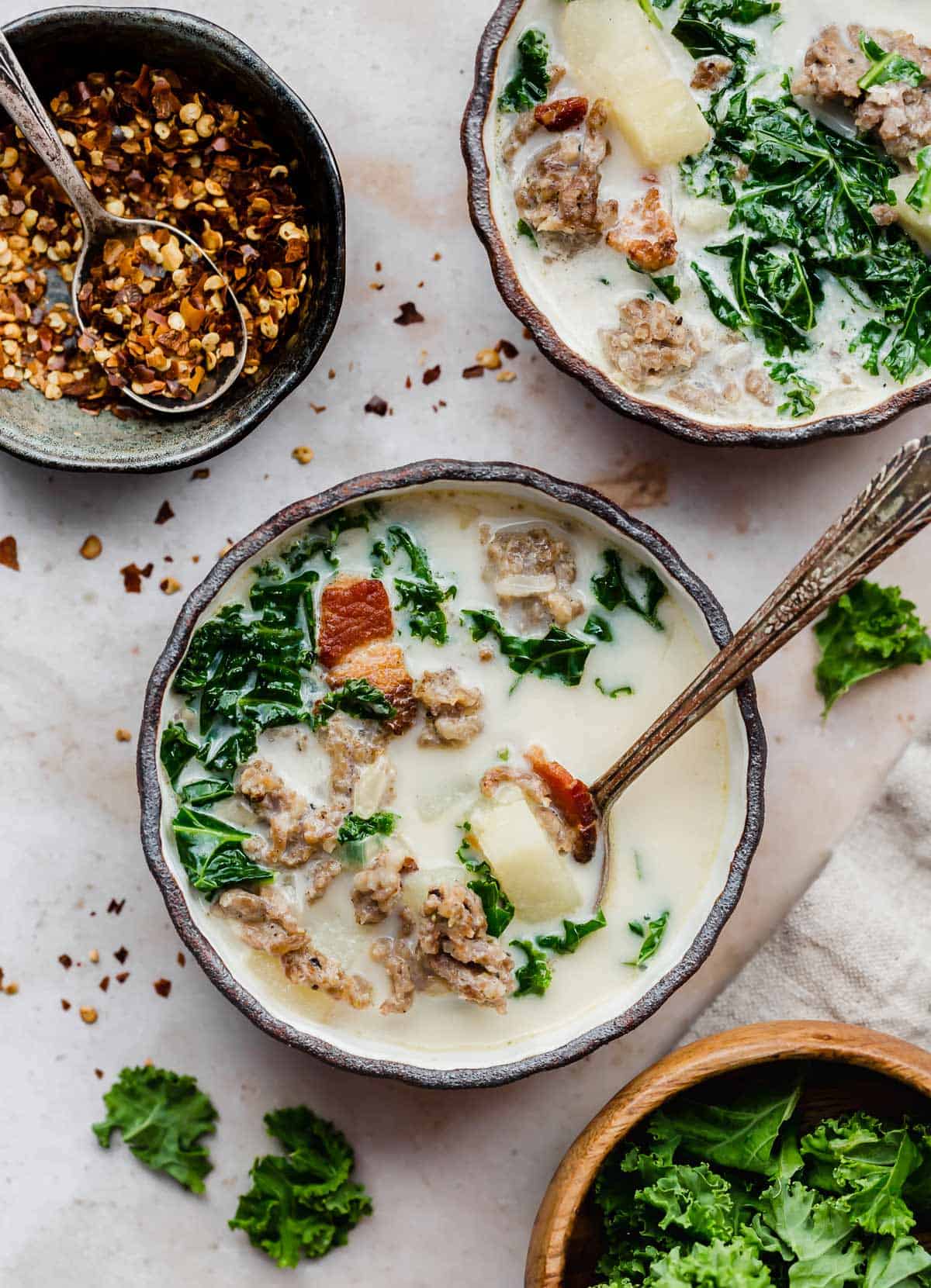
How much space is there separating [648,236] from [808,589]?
4.02ft

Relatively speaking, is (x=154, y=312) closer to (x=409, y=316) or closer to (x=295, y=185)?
(x=295, y=185)

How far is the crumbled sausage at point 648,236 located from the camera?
3283mm

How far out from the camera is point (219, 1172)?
364cm

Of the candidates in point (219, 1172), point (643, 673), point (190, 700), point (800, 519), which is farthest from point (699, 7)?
point (219, 1172)

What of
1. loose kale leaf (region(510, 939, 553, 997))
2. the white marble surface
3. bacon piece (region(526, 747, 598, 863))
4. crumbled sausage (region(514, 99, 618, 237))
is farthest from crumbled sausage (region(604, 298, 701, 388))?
loose kale leaf (region(510, 939, 553, 997))

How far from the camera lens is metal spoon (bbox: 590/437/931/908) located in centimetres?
235

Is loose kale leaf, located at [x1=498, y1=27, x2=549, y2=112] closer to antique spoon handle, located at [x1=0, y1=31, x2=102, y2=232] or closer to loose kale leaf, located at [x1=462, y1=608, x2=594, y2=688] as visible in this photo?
antique spoon handle, located at [x1=0, y1=31, x2=102, y2=232]

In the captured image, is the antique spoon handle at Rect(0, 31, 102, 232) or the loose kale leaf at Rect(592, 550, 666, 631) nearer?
the antique spoon handle at Rect(0, 31, 102, 232)

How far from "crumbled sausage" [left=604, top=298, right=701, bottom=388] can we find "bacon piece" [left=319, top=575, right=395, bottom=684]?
0.87m

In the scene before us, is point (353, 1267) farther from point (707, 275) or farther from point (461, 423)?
point (707, 275)

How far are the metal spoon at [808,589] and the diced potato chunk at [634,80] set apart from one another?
4.06 feet

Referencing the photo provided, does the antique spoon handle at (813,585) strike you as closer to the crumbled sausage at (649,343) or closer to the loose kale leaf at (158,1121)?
the crumbled sausage at (649,343)

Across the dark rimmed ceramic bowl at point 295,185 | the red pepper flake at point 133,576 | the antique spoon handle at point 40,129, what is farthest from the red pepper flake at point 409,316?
the red pepper flake at point 133,576

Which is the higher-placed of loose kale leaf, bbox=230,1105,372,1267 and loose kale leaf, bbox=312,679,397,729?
loose kale leaf, bbox=312,679,397,729
